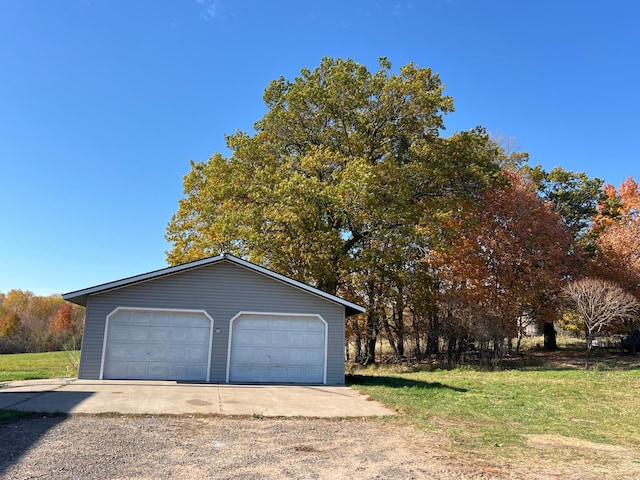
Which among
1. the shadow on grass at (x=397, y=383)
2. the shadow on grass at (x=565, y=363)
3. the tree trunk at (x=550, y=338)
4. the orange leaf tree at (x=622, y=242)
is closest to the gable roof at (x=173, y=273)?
the shadow on grass at (x=397, y=383)

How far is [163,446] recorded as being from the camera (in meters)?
6.28

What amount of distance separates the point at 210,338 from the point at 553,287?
15489mm

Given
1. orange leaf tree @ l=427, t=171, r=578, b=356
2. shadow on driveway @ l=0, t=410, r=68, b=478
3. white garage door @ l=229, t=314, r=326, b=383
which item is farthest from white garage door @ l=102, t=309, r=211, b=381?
orange leaf tree @ l=427, t=171, r=578, b=356

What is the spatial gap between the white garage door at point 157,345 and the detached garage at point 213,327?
0.09 ft

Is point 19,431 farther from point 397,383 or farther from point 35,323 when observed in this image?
point 35,323

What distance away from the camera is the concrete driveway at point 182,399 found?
884 cm

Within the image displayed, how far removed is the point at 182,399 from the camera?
10086 millimetres

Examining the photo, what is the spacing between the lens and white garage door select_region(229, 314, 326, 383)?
13.9m

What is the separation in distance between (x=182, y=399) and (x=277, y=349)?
4.39 m

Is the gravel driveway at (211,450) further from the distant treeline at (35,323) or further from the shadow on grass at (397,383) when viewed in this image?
the distant treeline at (35,323)

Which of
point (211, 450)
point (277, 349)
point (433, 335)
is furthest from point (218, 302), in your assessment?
point (433, 335)

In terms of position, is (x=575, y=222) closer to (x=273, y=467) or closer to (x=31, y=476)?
(x=273, y=467)

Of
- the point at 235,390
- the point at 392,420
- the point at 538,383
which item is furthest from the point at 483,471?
the point at 538,383

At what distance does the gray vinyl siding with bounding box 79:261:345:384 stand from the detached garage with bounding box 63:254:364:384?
0.03 meters
